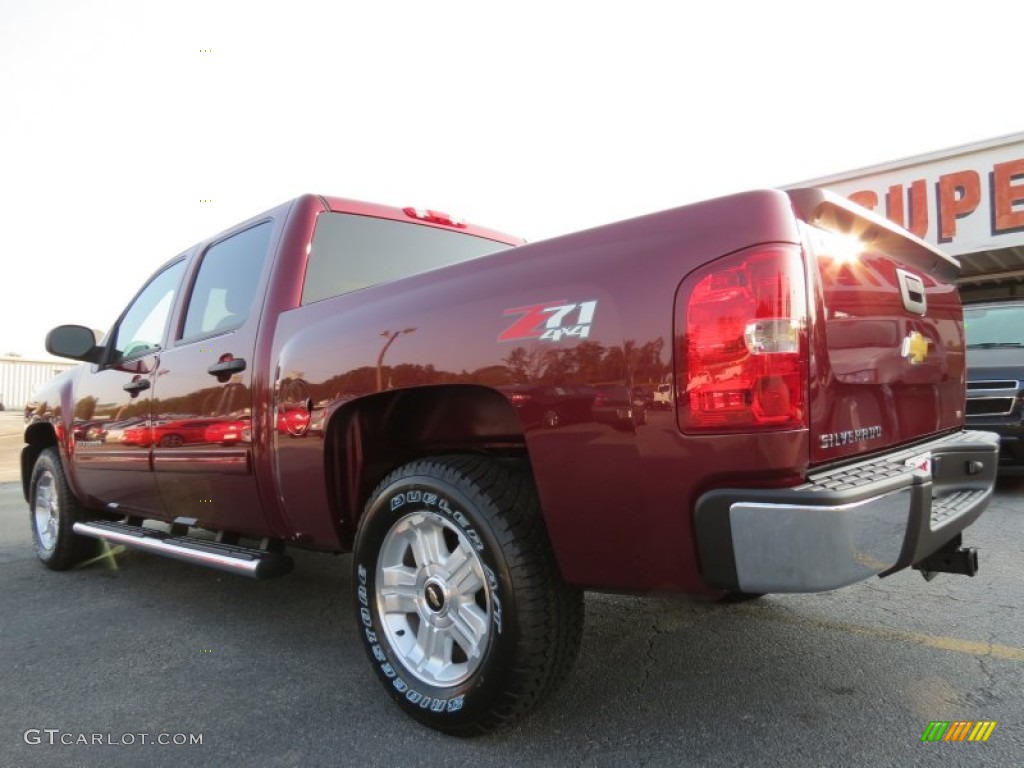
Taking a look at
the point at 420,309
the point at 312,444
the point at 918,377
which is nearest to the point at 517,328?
the point at 420,309

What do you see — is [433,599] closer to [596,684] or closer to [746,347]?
[596,684]

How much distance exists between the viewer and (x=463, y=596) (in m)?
2.30

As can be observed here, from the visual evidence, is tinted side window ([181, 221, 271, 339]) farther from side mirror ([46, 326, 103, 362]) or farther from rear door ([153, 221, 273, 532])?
side mirror ([46, 326, 103, 362])

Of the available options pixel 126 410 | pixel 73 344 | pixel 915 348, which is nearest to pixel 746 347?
pixel 915 348

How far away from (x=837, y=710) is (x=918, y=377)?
114 centimetres

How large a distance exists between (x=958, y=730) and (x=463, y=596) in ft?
5.08

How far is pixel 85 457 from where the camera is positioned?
434 cm

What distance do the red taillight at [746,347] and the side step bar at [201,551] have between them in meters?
1.96

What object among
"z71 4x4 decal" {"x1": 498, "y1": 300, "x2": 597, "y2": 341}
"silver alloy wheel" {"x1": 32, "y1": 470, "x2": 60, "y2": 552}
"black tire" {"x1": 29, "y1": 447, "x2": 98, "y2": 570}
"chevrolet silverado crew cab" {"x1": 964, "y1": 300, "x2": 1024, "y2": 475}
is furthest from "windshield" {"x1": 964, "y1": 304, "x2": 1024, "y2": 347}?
"silver alloy wheel" {"x1": 32, "y1": 470, "x2": 60, "y2": 552}

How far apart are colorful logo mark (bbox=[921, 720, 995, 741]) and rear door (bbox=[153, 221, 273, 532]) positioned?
2.56 m

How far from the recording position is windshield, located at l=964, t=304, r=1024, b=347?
673 centimetres

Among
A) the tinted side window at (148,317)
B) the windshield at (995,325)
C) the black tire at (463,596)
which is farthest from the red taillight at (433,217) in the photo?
the windshield at (995,325)

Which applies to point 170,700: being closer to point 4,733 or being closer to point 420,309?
point 4,733

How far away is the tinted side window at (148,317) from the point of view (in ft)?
13.3
